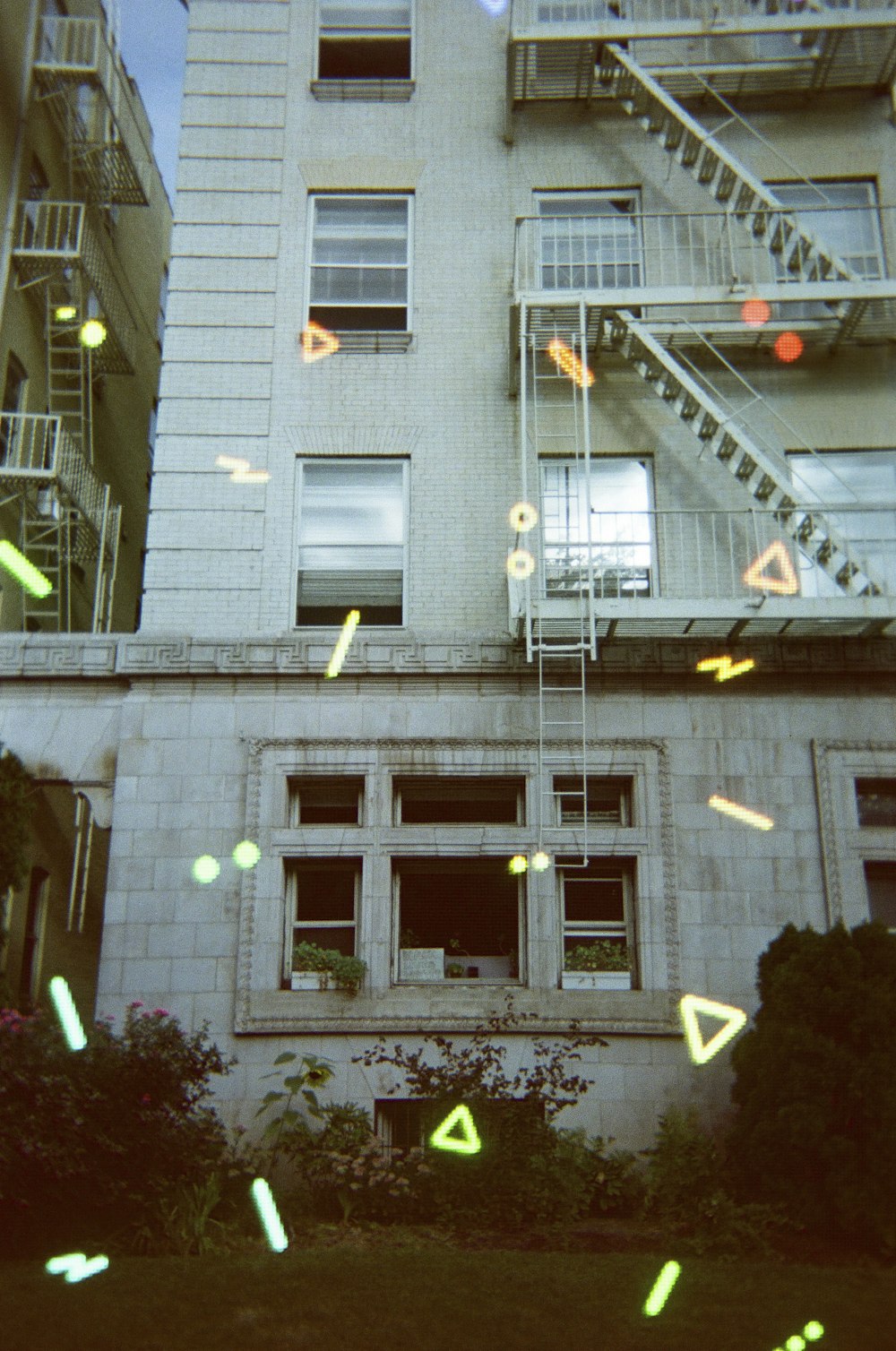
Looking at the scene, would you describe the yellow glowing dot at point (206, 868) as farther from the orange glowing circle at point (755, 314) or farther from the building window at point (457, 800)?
the orange glowing circle at point (755, 314)

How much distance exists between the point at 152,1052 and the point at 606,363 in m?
9.51

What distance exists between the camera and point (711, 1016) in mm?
12570

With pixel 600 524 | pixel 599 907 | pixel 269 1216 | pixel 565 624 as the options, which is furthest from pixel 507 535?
pixel 269 1216

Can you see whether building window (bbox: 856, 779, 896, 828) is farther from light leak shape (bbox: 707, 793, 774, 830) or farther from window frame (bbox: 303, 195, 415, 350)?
window frame (bbox: 303, 195, 415, 350)

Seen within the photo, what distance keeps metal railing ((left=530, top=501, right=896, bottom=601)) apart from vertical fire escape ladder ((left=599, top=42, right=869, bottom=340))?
2556 mm

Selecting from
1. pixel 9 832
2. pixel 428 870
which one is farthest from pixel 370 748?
pixel 9 832

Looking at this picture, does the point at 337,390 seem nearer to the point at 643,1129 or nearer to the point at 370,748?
the point at 370,748

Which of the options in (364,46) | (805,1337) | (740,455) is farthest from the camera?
(364,46)

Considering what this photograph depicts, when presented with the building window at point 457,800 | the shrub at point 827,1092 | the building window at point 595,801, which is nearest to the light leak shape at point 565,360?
the building window at point 595,801

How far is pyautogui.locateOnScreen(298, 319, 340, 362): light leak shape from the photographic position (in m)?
15.4

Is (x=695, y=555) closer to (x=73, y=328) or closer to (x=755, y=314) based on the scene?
(x=755, y=314)

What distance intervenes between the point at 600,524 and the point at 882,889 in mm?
5189

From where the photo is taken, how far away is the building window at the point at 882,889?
13.2 meters

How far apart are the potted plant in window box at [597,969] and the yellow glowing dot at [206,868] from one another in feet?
12.6
